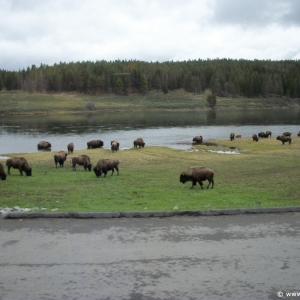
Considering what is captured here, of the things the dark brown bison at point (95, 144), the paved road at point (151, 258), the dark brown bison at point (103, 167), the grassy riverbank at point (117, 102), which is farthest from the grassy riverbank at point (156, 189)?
the grassy riverbank at point (117, 102)

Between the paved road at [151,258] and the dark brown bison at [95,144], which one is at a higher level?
the paved road at [151,258]

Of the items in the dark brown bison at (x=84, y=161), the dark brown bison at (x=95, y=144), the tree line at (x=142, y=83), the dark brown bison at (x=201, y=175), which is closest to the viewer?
the dark brown bison at (x=201, y=175)

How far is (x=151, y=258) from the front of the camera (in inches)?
316

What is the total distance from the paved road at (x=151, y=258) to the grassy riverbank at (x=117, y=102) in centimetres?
12070

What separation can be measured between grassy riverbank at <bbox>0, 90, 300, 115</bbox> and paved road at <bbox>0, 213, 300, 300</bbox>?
121 m

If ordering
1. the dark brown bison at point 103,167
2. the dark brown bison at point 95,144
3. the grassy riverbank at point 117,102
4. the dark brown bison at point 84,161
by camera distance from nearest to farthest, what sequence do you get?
1. the dark brown bison at point 103,167
2. the dark brown bison at point 84,161
3. the dark brown bison at point 95,144
4. the grassy riverbank at point 117,102

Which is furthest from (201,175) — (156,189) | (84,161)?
(84,161)

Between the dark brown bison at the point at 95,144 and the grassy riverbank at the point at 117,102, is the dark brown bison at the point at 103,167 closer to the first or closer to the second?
the dark brown bison at the point at 95,144

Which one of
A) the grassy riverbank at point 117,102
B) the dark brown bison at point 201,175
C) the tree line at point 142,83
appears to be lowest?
the dark brown bison at point 201,175

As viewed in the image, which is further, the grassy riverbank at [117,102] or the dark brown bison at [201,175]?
the grassy riverbank at [117,102]

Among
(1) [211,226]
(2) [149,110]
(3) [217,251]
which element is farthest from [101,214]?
(2) [149,110]

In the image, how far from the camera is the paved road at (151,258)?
6.68 meters

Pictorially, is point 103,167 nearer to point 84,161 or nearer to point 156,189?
point 84,161

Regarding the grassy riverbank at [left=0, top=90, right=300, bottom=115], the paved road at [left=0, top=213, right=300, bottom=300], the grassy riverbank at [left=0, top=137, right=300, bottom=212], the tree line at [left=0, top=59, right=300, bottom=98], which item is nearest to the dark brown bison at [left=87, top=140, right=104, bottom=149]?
the grassy riverbank at [left=0, top=137, right=300, bottom=212]
